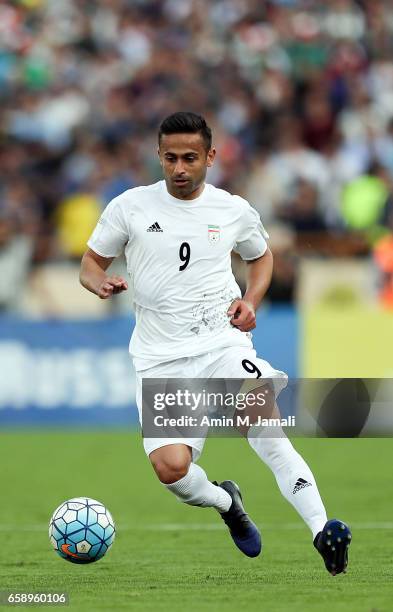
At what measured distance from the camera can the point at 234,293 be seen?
23.7ft

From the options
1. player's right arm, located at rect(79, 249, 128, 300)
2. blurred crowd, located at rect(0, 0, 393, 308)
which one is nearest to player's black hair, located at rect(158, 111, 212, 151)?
player's right arm, located at rect(79, 249, 128, 300)

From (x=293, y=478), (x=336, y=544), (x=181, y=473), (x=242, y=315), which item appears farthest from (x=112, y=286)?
(x=336, y=544)

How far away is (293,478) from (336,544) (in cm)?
54

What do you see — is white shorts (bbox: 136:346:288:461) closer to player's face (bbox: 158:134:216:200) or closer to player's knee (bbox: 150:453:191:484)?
player's knee (bbox: 150:453:191:484)

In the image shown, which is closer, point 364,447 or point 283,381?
point 283,381

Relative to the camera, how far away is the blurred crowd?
17391 millimetres

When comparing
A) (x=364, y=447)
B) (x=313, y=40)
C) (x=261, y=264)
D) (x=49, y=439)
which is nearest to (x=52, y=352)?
(x=49, y=439)

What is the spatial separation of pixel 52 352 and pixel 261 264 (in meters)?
8.61

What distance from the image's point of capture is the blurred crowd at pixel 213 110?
17391mm

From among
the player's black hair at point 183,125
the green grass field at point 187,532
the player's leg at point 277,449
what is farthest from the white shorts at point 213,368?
the player's black hair at point 183,125

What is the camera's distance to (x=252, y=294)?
7.25m

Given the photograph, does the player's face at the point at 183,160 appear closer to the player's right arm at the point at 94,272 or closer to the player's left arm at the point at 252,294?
the player's right arm at the point at 94,272

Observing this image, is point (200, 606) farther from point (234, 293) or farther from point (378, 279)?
point (378, 279)

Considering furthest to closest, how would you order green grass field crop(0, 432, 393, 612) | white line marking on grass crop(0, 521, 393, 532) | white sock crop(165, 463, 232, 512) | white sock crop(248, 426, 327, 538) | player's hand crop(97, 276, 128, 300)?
white line marking on grass crop(0, 521, 393, 532)
white sock crop(165, 463, 232, 512)
white sock crop(248, 426, 327, 538)
player's hand crop(97, 276, 128, 300)
green grass field crop(0, 432, 393, 612)
